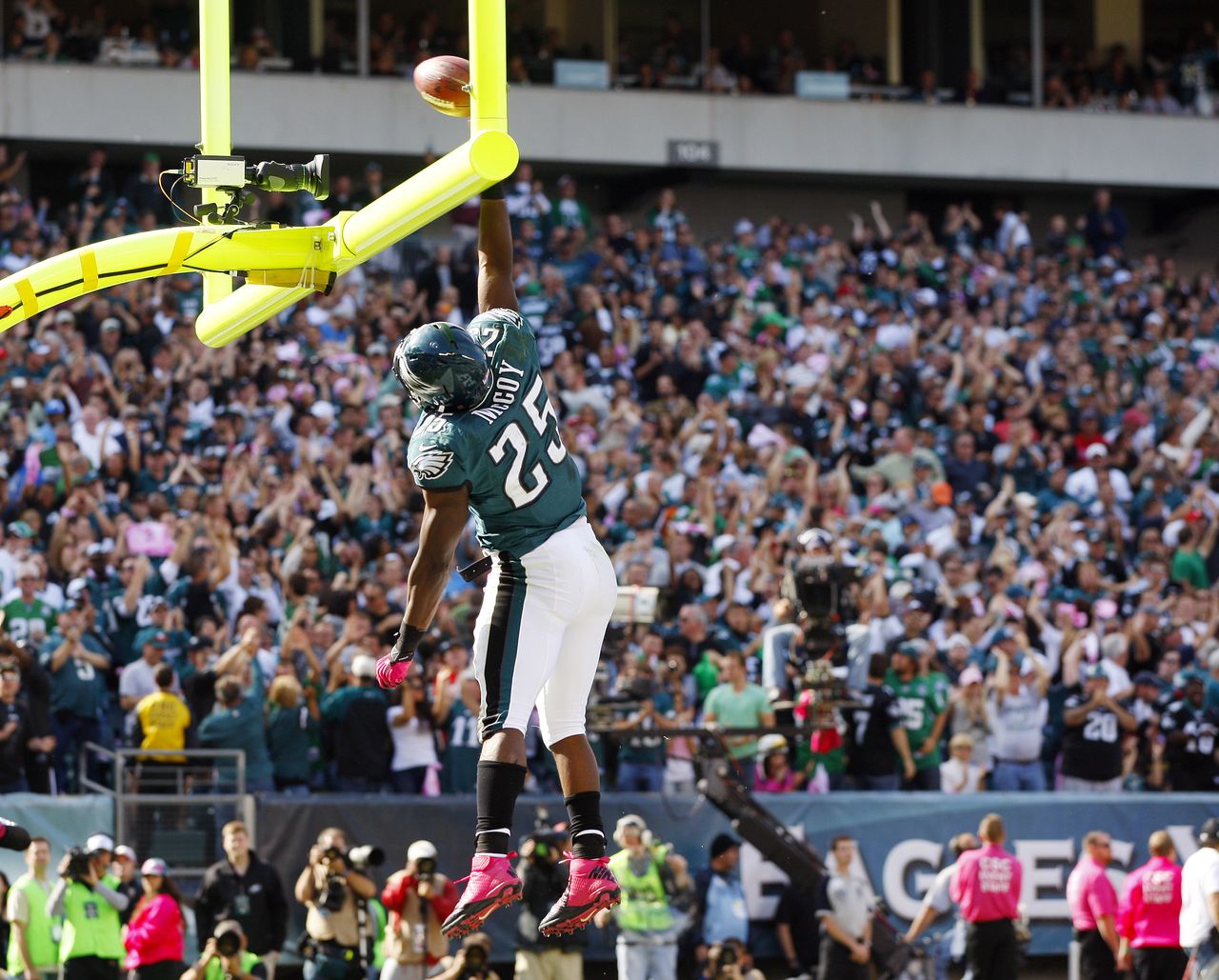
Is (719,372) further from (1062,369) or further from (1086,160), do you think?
(1086,160)

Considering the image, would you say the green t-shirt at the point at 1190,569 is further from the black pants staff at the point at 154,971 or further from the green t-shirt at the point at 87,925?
the green t-shirt at the point at 87,925

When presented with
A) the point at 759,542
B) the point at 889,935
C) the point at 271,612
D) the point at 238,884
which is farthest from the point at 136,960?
the point at 759,542

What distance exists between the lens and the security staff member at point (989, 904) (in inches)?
540

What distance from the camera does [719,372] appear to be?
741 inches

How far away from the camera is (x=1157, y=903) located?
531 inches

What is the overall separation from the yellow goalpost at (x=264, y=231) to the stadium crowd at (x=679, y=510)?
24.5 ft

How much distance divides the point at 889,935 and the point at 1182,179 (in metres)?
14.8

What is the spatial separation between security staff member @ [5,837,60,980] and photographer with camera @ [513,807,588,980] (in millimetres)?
2784

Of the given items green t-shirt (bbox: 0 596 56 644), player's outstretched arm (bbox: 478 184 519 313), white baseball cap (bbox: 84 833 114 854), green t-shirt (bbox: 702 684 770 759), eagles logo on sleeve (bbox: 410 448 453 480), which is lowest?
white baseball cap (bbox: 84 833 114 854)

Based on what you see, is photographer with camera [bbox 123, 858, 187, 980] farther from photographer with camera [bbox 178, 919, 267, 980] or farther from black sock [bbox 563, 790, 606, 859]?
black sock [bbox 563, 790, 606, 859]

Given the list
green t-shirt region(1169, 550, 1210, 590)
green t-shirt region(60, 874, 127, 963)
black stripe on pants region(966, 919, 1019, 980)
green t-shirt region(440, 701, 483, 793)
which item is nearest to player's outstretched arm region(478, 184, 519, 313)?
green t-shirt region(60, 874, 127, 963)

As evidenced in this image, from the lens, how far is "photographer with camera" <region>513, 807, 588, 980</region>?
12805 mm

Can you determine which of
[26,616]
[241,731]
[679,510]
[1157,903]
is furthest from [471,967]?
[679,510]

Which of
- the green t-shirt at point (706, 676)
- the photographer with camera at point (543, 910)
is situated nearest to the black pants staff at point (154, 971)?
the photographer with camera at point (543, 910)
